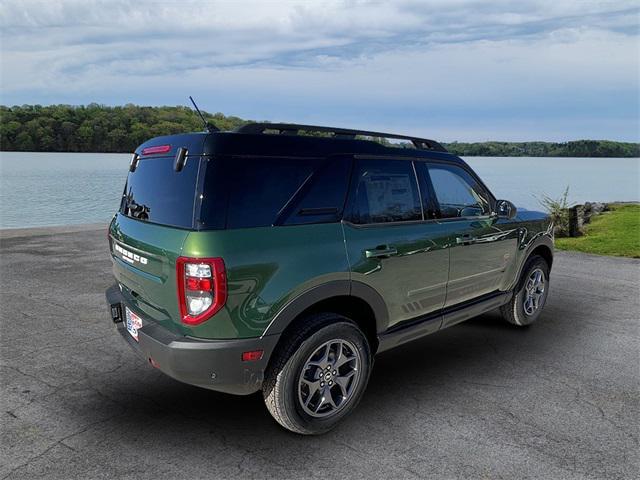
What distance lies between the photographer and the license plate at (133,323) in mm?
3090

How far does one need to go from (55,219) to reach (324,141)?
15.0m

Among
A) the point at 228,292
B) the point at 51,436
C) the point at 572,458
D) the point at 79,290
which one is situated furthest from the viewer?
the point at 79,290

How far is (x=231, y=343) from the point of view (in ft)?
8.55

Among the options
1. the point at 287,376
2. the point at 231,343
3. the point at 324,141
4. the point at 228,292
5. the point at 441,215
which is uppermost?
the point at 324,141

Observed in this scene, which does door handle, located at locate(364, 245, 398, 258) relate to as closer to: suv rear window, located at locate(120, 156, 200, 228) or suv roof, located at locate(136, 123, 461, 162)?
suv roof, located at locate(136, 123, 461, 162)

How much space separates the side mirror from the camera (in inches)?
175

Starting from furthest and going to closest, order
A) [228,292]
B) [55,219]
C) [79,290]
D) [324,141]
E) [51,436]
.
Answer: [55,219] → [79,290] → [324,141] → [51,436] → [228,292]

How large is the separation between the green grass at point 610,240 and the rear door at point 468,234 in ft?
22.7

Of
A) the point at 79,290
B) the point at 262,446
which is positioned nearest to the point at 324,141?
the point at 262,446

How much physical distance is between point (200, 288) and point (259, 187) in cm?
66

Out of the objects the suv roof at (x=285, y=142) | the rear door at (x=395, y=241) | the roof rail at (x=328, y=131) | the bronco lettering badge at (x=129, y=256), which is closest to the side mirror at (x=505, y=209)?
the roof rail at (x=328, y=131)

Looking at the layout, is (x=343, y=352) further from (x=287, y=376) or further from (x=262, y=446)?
(x=262, y=446)

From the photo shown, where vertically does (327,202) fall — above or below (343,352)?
above

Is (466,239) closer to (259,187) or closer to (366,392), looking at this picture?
(366,392)
